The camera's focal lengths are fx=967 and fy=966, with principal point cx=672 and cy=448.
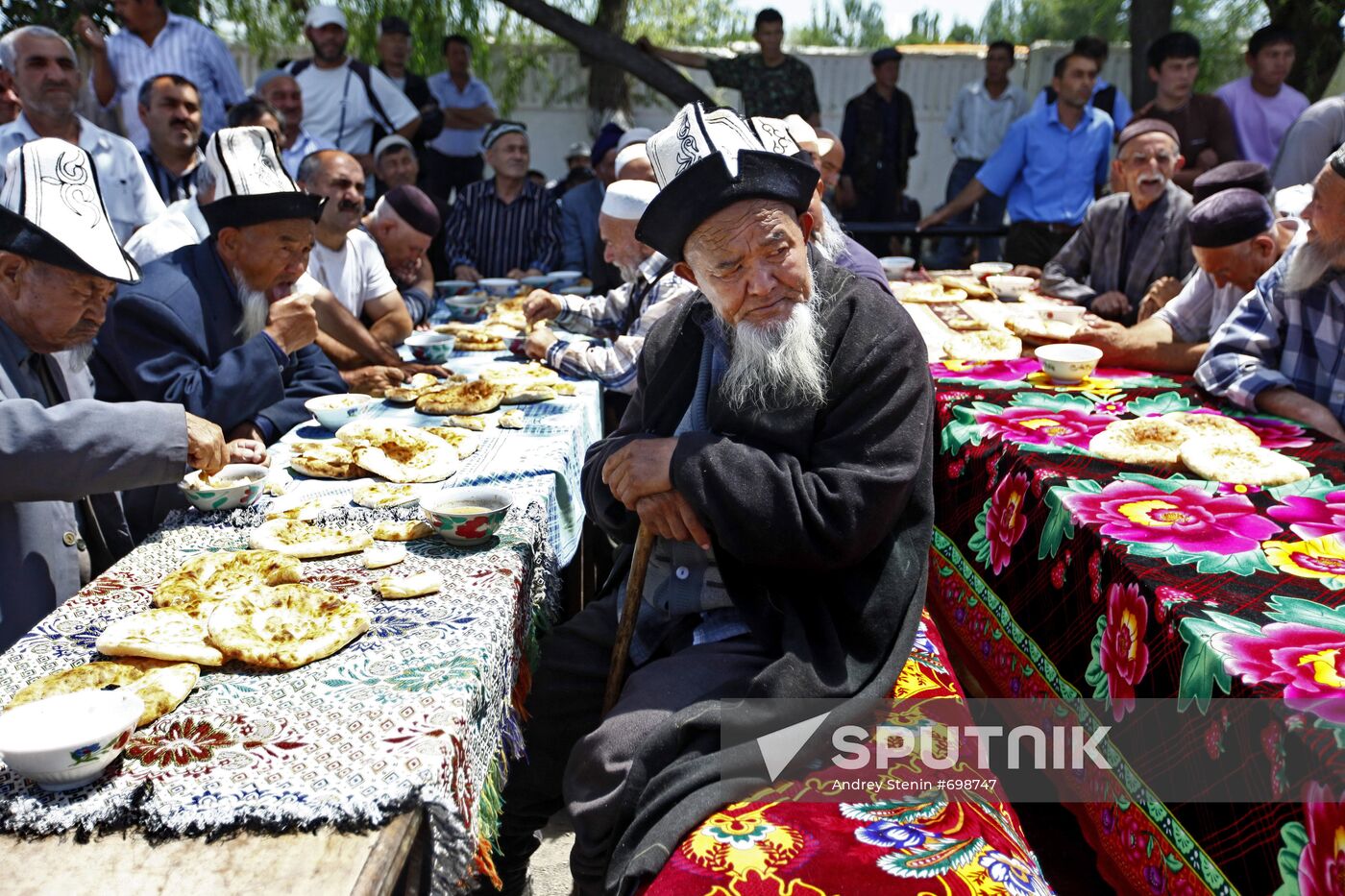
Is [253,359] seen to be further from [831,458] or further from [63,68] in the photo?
[63,68]

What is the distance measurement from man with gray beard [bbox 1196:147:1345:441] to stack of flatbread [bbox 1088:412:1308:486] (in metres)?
0.20

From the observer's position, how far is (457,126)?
932cm

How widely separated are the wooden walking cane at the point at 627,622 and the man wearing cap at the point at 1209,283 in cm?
246

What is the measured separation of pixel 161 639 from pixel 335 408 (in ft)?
4.95

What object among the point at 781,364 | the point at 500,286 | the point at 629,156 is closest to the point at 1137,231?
the point at 629,156

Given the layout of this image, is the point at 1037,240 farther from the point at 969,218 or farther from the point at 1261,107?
the point at 969,218

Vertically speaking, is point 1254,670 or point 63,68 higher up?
point 63,68

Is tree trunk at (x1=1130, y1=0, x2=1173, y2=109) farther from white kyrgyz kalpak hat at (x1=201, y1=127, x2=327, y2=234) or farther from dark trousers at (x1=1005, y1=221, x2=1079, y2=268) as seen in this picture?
white kyrgyz kalpak hat at (x1=201, y1=127, x2=327, y2=234)

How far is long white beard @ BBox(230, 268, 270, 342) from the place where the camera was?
3057 millimetres

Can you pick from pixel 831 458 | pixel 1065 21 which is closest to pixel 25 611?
pixel 831 458

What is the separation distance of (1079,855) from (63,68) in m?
5.82

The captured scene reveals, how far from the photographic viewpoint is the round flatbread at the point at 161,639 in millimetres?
1689

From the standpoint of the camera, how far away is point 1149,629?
2021mm

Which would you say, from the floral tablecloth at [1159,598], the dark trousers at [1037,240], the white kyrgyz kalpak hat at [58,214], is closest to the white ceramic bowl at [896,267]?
the dark trousers at [1037,240]
